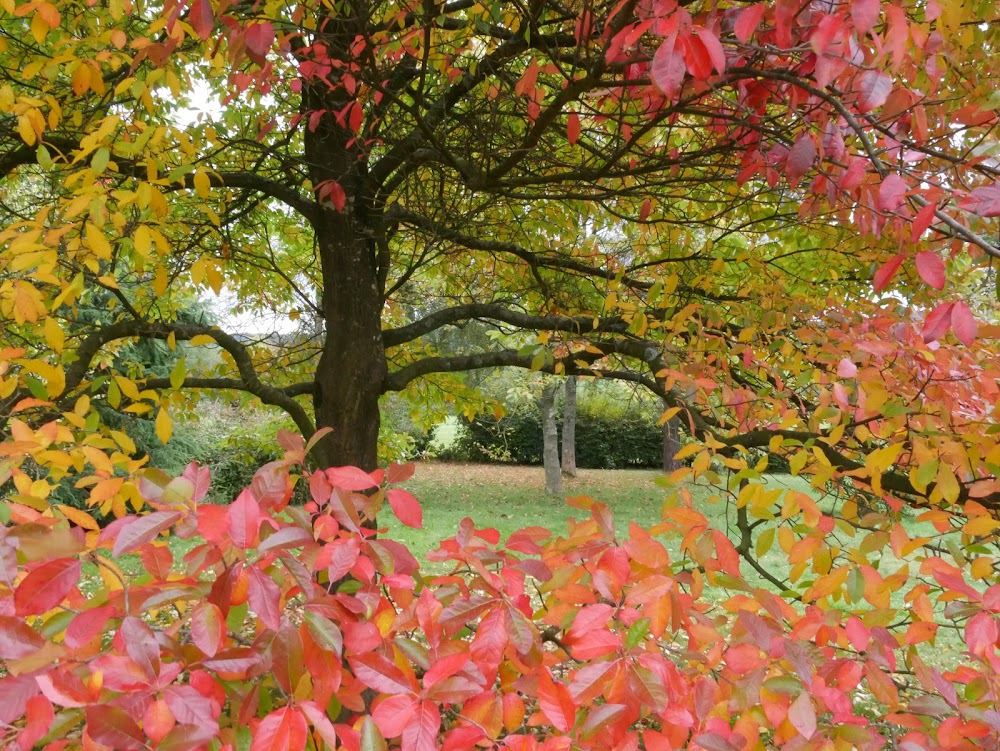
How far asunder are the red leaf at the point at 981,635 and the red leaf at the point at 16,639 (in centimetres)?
157

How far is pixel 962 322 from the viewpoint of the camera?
1325 millimetres

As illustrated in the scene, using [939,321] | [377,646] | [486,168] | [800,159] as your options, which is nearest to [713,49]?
[800,159]

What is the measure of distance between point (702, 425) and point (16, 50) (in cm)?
460

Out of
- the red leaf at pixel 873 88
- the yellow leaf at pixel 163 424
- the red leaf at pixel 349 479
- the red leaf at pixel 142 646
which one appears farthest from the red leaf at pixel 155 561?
the red leaf at pixel 873 88

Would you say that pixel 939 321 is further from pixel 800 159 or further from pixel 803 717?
pixel 803 717

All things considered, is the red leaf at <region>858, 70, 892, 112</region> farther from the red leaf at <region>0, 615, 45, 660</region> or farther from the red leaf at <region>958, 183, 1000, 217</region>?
the red leaf at <region>0, 615, 45, 660</region>

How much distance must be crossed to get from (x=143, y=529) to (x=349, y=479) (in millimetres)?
382

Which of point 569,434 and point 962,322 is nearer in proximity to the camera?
point 962,322

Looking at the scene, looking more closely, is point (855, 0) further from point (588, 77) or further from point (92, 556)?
point (92, 556)

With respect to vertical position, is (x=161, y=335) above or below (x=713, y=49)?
below

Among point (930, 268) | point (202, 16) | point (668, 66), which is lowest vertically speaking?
point (930, 268)

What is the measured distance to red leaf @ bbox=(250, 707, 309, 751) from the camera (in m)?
0.87

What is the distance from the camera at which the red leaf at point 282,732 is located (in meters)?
0.87

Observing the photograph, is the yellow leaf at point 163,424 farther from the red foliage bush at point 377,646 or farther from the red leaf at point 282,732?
the red leaf at point 282,732
